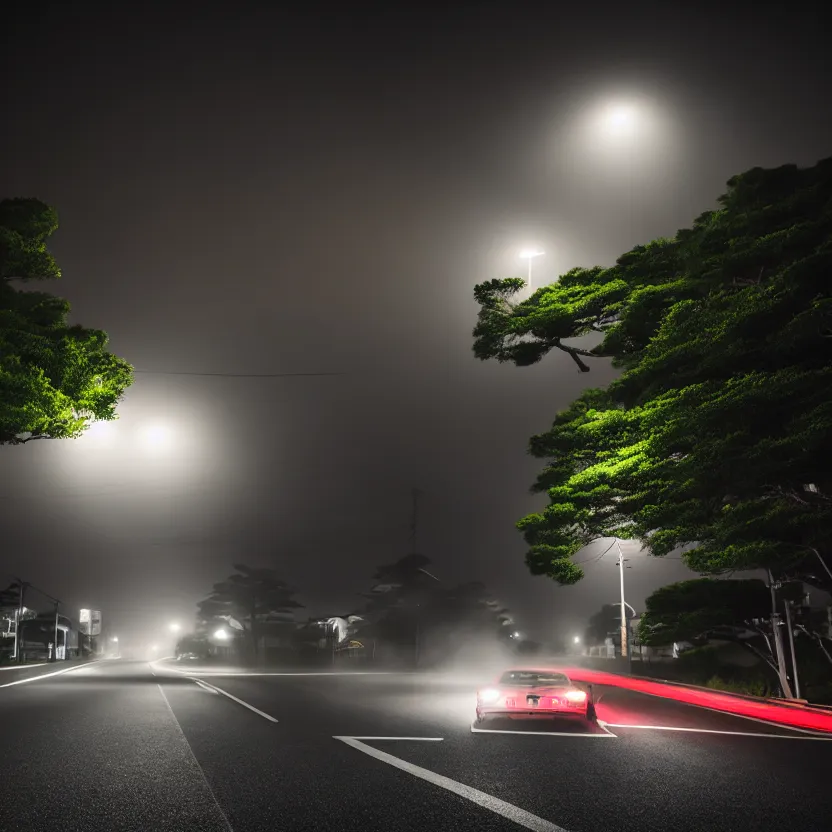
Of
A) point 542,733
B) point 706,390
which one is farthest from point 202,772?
point 706,390

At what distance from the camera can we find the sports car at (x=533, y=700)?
11.9 meters

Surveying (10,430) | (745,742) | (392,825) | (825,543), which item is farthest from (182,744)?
(825,543)

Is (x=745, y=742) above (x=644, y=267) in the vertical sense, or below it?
below

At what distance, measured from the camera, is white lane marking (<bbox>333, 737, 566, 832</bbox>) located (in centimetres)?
569

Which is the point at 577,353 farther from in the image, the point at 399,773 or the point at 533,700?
the point at 399,773

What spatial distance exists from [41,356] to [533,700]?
13662mm

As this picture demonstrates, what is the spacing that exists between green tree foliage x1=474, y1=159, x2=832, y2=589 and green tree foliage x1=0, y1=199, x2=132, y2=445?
32.8ft

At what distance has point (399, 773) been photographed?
7.97 m

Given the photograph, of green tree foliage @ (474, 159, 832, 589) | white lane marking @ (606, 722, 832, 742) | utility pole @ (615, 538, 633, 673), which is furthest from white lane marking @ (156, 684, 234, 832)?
utility pole @ (615, 538, 633, 673)

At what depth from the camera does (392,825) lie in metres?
5.65

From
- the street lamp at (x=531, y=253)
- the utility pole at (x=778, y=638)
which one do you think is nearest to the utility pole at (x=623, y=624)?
the utility pole at (x=778, y=638)

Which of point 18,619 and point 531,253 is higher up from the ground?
point 531,253

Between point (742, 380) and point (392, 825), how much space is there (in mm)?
13356

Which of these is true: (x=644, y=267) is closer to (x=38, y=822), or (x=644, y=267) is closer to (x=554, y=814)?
(x=554, y=814)
